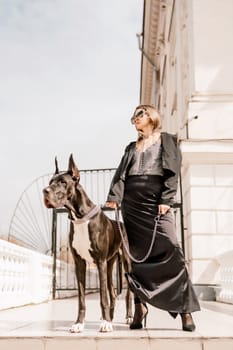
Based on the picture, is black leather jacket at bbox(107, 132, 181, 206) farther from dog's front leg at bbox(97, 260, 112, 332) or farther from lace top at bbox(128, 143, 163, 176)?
dog's front leg at bbox(97, 260, 112, 332)

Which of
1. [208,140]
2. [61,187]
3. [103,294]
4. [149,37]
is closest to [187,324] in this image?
[103,294]

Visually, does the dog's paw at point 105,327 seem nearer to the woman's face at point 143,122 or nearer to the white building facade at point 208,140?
the woman's face at point 143,122

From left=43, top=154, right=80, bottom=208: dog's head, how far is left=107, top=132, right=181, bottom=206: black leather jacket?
345mm

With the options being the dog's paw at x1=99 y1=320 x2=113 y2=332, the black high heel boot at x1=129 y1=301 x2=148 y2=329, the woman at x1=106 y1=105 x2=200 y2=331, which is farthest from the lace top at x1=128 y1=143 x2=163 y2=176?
the dog's paw at x1=99 y1=320 x2=113 y2=332

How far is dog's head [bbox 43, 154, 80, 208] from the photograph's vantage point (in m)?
3.39

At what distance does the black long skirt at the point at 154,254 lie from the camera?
3504mm

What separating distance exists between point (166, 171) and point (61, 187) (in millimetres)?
859

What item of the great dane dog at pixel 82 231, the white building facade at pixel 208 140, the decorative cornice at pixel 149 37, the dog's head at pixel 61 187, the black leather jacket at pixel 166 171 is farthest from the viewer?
the decorative cornice at pixel 149 37
